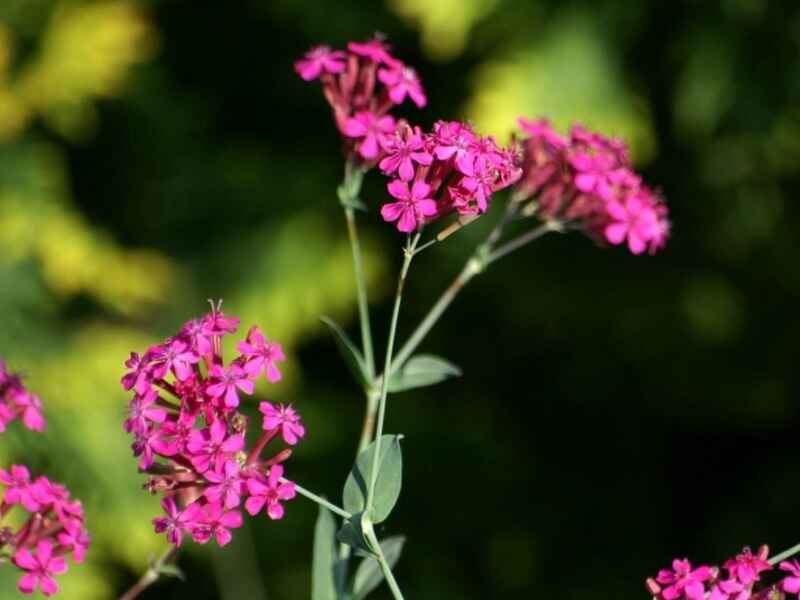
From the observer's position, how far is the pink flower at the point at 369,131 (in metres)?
1.73

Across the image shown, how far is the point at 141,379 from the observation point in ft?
4.60

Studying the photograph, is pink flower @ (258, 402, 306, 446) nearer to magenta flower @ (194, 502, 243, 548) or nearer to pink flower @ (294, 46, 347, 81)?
magenta flower @ (194, 502, 243, 548)

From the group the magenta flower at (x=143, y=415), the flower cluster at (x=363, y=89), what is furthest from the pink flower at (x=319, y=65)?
the magenta flower at (x=143, y=415)

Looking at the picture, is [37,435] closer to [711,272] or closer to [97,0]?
[97,0]

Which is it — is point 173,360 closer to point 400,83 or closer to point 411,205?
point 411,205

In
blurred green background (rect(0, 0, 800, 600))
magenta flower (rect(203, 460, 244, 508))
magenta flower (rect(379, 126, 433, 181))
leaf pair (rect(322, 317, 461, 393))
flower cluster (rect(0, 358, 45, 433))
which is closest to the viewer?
magenta flower (rect(203, 460, 244, 508))

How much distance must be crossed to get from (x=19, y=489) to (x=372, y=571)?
16.9 inches

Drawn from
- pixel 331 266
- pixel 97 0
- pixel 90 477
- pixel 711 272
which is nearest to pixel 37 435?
pixel 90 477

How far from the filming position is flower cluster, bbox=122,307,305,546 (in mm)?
1363

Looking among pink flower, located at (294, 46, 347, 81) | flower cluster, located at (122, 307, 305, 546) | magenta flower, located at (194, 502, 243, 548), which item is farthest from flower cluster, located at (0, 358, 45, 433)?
pink flower, located at (294, 46, 347, 81)

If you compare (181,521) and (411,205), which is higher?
(411,205)

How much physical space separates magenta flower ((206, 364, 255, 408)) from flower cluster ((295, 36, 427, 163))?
44cm

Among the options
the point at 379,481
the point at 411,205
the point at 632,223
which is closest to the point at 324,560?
the point at 379,481

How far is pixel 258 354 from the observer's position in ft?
4.82
